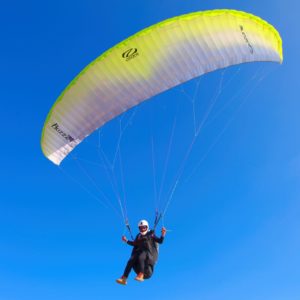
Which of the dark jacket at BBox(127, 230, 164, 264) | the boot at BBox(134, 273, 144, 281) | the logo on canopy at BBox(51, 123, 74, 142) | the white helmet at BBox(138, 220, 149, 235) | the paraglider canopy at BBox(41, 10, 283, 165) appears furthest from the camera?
the logo on canopy at BBox(51, 123, 74, 142)

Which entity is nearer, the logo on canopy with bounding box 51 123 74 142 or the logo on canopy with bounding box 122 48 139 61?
the logo on canopy with bounding box 122 48 139 61

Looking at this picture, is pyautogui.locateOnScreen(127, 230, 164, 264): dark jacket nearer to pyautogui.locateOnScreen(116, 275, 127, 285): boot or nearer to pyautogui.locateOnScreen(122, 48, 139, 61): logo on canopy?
pyautogui.locateOnScreen(116, 275, 127, 285): boot

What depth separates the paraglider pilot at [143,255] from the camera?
38.1ft

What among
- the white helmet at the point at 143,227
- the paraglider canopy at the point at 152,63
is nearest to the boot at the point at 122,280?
the white helmet at the point at 143,227

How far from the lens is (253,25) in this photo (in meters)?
12.9

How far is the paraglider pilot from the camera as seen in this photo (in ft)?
38.1

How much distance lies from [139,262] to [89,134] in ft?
17.0

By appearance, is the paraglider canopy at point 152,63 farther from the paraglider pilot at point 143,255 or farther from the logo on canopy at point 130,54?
the paraglider pilot at point 143,255

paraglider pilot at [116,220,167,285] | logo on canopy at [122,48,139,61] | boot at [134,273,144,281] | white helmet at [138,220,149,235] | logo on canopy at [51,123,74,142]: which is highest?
logo on canopy at [122,48,139,61]

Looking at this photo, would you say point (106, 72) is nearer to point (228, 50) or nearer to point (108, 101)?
point (108, 101)

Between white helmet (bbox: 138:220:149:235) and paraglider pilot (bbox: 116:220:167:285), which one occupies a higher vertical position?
white helmet (bbox: 138:220:149:235)

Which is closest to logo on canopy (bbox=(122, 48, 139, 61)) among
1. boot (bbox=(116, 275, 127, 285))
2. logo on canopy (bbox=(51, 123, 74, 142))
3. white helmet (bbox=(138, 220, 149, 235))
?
logo on canopy (bbox=(51, 123, 74, 142))

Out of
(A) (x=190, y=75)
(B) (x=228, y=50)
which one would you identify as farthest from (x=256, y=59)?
(A) (x=190, y=75)

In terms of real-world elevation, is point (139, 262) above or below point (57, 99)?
below
